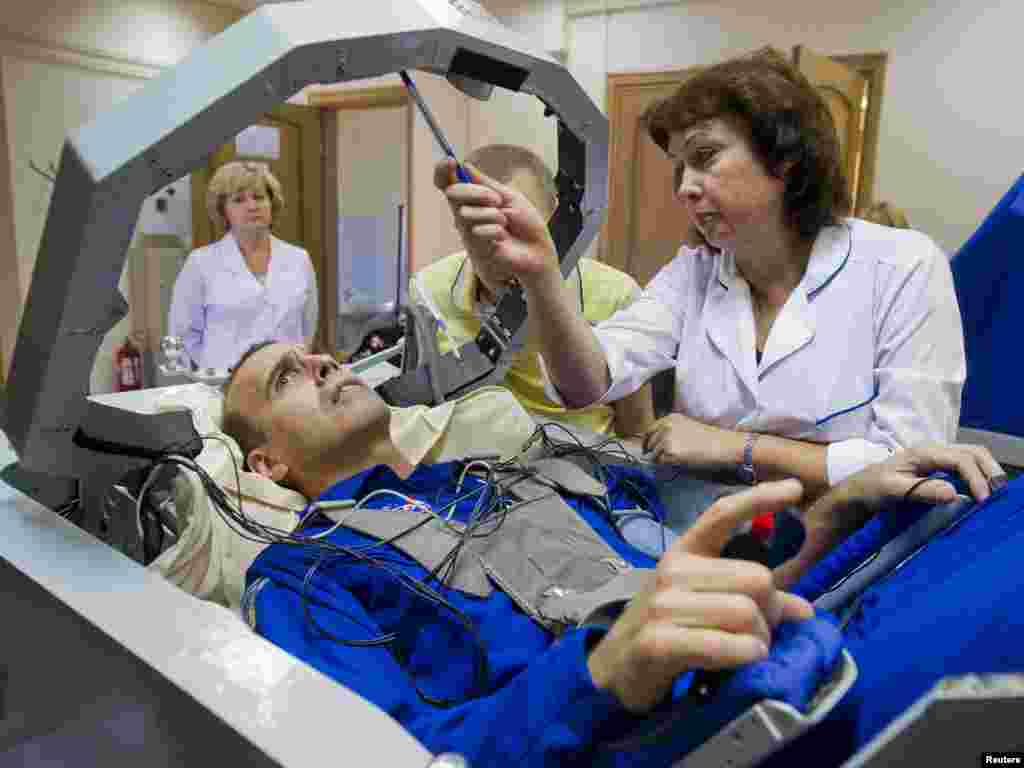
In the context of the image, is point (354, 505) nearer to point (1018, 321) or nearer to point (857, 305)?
point (857, 305)

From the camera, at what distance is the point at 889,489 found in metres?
0.90

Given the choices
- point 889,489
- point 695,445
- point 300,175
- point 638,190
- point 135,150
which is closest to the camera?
point 135,150

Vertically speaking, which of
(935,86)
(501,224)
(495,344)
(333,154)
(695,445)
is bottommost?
(695,445)

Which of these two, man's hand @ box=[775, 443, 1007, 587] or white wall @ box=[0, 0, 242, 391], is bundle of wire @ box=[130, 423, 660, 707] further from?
white wall @ box=[0, 0, 242, 391]

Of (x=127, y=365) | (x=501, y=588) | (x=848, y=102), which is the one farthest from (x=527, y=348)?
(x=127, y=365)

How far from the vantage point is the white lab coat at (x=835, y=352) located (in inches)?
44.5

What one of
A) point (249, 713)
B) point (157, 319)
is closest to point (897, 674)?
point (249, 713)

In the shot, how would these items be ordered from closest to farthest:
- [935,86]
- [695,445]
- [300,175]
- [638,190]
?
1. [695,445]
2. [935,86]
3. [638,190]
4. [300,175]

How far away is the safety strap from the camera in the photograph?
139 cm

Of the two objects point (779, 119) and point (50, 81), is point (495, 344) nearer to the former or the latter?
point (779, 119)

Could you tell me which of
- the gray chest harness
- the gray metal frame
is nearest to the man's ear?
the gray chest harness

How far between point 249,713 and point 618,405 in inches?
45.7

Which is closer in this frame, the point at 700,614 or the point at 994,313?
the point at 700,614

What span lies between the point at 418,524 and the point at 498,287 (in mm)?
669
